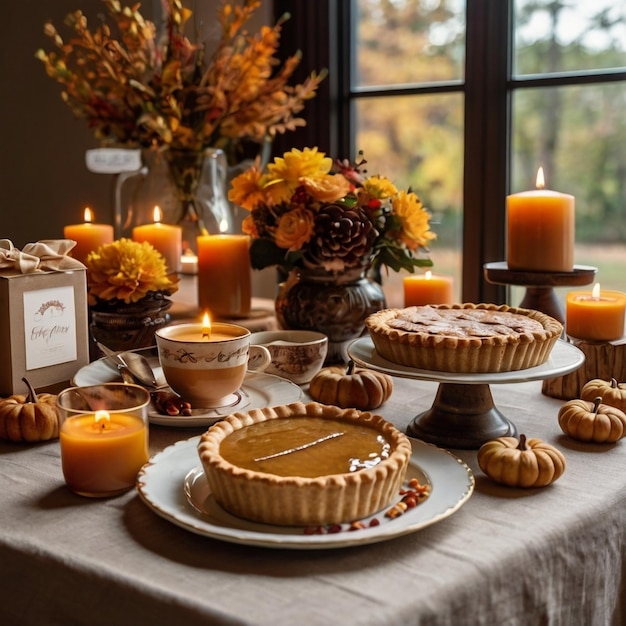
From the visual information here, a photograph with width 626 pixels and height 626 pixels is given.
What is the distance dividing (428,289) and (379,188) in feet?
0.69

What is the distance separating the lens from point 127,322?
144 centimetres

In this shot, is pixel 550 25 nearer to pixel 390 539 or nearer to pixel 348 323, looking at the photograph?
pixel 348 323

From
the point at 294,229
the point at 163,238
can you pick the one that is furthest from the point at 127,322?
the point at 163,238

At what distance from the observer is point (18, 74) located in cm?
357

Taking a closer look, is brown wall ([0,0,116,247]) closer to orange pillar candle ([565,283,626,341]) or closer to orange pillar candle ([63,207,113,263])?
orange pillar candle ([63,207,113,263])

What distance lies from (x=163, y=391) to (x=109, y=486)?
29 centimetres

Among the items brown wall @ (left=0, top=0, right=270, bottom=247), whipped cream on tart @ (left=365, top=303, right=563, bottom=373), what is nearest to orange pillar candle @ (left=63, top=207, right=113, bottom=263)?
whipped cream on tart @ (left=365, top=303, right=563, bottom=373)

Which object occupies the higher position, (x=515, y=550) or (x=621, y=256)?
(x=621, y=256)

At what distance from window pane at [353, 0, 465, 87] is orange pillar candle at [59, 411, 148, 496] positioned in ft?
6.15

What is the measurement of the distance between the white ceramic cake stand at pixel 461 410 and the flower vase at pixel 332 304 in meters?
0.35

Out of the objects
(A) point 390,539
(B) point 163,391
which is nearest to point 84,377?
(B) point 163,391

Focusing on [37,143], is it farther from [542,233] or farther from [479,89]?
[542,233]

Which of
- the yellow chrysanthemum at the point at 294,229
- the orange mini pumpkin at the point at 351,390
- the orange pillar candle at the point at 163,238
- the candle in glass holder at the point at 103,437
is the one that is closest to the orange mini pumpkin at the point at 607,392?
the orange mini pumpkin at the point at 351,390

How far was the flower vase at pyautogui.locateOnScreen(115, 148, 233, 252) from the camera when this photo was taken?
194 centimetres
